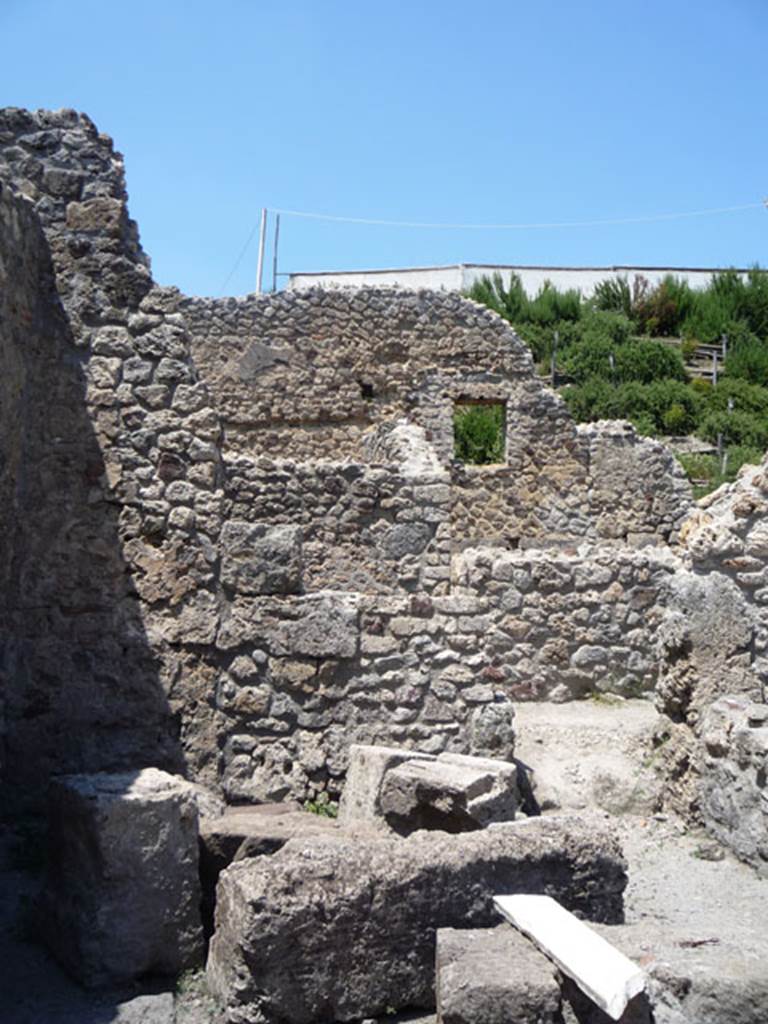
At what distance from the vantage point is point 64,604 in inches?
214

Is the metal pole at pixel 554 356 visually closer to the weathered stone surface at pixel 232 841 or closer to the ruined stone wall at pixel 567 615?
the ruined stone wall at pixel 567 615

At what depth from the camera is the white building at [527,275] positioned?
102 feet

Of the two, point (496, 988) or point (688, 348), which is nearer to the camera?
point (496, 988)

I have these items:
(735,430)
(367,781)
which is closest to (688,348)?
(735,430)

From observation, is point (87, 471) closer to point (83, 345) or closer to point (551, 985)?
point (83, 345)

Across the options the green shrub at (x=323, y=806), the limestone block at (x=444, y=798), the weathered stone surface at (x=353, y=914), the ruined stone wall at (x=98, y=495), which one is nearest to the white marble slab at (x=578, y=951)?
the weathered stone surface at (x=353, y=914)

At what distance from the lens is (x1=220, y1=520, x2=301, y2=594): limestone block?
18.2 feet

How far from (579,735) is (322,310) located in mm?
7309

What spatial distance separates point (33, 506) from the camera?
544cm

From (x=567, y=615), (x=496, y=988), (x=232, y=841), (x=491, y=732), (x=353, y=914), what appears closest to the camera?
(x=496, y=988)

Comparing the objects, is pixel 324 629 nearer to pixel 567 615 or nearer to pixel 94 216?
pixel 94 216

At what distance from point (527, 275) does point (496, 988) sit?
30.3 meters

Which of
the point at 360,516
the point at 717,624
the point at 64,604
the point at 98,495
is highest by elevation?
the point at 98,495

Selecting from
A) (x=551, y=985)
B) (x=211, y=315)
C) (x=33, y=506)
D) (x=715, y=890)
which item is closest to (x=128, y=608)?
(x=33, y=506)
